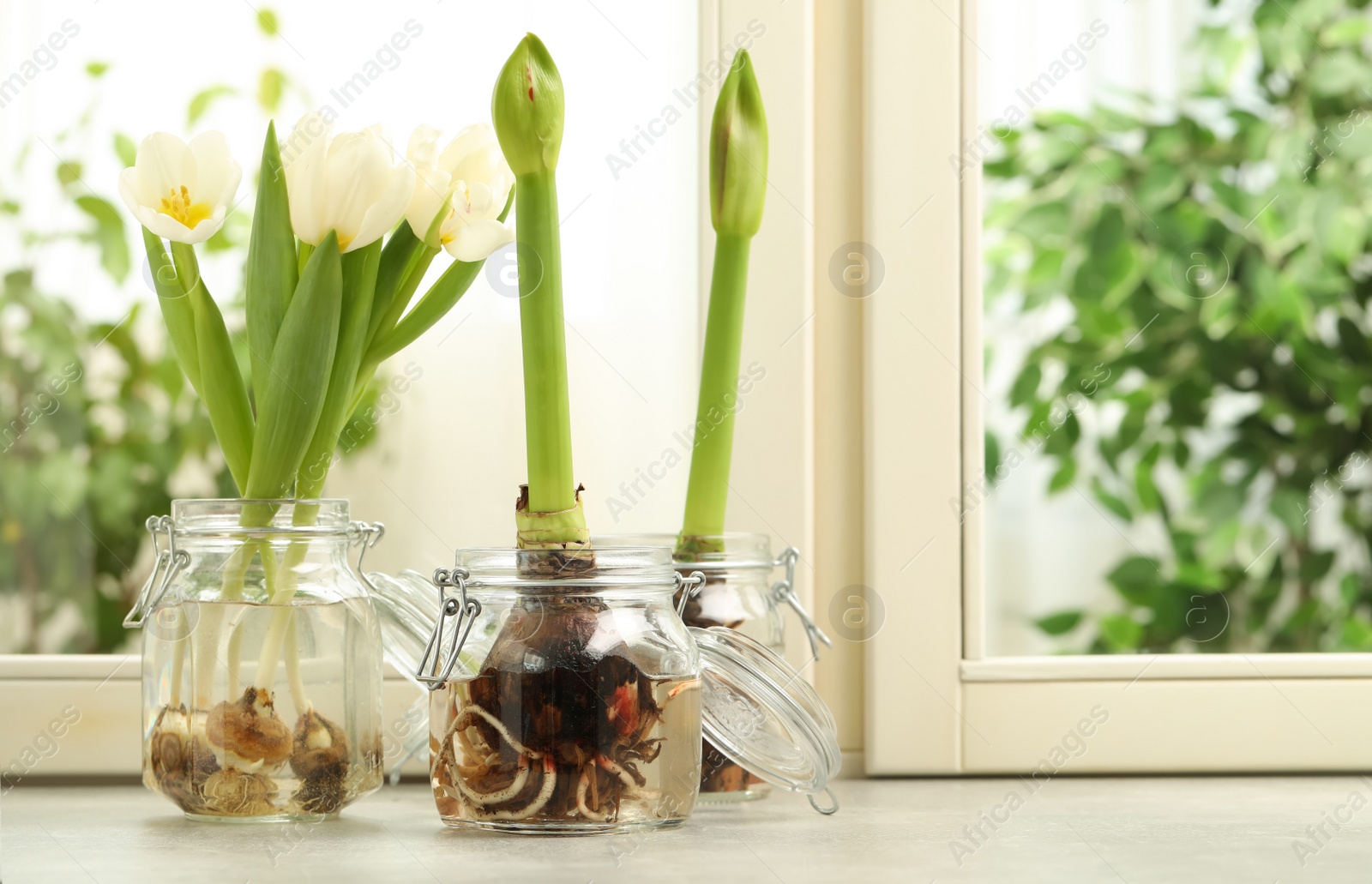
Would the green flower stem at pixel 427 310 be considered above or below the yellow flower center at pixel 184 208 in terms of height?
below

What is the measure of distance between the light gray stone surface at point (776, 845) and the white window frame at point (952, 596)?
0.07m

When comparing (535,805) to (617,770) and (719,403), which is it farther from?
(719,403)

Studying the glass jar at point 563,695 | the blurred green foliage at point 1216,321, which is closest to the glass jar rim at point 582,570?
the glass jar at point 563,695

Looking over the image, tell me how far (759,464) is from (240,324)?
411 mm

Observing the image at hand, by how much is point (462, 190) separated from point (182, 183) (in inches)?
6.0

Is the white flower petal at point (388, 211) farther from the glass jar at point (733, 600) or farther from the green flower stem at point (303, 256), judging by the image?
the glass jar at point (733, 600)

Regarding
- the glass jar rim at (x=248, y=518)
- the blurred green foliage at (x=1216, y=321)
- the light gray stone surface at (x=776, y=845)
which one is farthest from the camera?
the blurred green foliage at (x=1216, y=321)

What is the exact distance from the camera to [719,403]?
2.38ft

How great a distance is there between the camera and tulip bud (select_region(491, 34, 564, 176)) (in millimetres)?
607

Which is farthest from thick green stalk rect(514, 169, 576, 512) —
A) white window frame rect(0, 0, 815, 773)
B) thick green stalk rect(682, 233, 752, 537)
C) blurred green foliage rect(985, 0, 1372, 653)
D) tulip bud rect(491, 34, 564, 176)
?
blurred green foliage rect(985, 0, 1372, 653)

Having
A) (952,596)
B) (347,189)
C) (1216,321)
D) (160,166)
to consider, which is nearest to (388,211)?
(347,189)

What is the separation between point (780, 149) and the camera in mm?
873

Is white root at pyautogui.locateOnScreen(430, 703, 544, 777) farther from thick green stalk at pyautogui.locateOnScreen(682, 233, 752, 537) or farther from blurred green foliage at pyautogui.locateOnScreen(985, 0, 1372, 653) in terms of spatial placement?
blurred green foliage at pyautogui.locateOnScreen(985, 0, 1372, 653)

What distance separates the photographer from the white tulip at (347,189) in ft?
2.09
